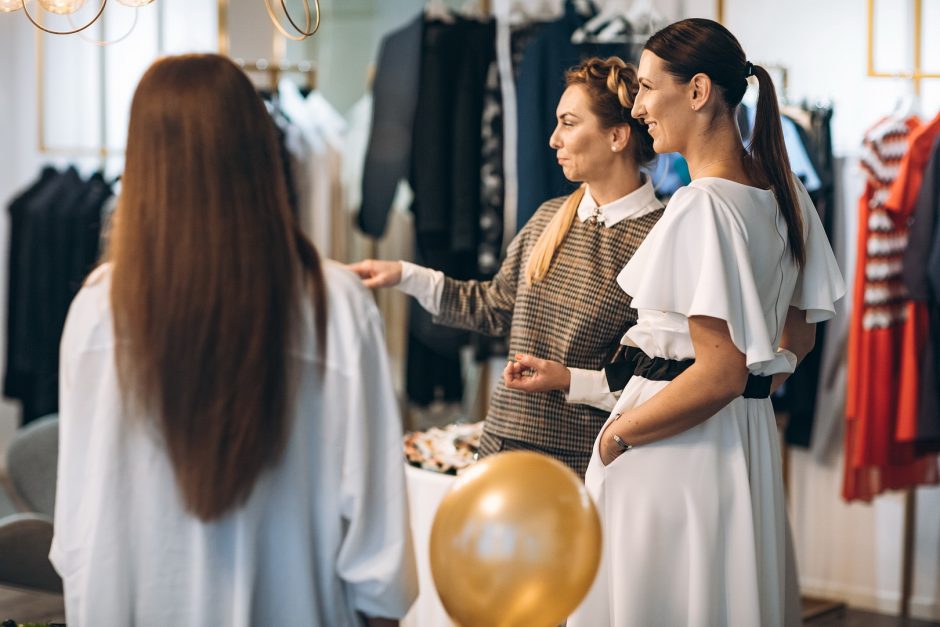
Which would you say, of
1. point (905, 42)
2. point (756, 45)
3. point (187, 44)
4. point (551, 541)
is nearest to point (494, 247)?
point (756, 45)

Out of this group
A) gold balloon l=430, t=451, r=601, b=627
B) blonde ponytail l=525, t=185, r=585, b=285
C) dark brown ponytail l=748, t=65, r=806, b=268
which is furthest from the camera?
blonde ponytail l=525, t=185, r=585, b=285

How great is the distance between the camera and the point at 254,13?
4727 mm

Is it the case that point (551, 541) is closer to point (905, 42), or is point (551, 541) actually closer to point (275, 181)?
point (275, 181)

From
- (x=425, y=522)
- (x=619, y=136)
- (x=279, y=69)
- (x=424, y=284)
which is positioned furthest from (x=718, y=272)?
(x=279, y=69)

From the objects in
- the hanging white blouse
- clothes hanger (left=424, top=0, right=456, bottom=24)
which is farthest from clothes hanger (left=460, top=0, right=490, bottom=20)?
the hanging white blouse

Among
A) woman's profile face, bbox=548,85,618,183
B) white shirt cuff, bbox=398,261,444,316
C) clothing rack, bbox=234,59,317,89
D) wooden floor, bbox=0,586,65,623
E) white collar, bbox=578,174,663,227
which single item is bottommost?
wooden floor, bbox=0,586,65,623

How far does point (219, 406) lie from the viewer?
1.37m

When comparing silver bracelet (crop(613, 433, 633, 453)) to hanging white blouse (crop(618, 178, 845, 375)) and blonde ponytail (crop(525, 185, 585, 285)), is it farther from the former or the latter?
blonde ponytail (crop(525, 185, 585, 285))

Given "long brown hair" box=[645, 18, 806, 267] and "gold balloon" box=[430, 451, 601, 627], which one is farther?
"long brown hair" box=[645, 18, 806, 267]

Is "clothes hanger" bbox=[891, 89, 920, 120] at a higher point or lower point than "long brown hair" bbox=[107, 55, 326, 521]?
higher

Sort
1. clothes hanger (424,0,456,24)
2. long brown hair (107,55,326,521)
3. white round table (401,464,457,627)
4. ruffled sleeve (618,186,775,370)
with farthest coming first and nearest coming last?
clothes hanger (424,0,456,24), white round table (401,464,457,627), ruffled sleeve (618,186,775,370), long brown hair (107,55,326,521)

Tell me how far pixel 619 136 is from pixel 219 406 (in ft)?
3.86

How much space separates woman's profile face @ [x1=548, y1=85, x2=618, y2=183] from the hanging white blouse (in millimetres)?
380

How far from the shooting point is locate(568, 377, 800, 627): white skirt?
6.24ft
